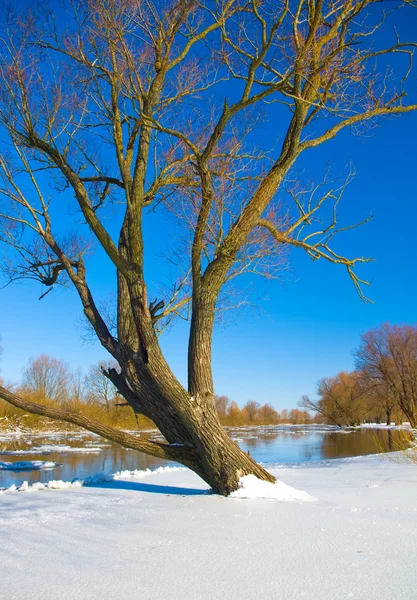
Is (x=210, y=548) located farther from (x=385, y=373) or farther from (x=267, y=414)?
(x=267, y=414)

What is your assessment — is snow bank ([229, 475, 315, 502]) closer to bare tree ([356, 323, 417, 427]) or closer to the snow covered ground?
the snow covered ground

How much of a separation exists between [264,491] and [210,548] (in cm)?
172

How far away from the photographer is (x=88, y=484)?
608cm

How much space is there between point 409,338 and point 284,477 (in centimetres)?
3097

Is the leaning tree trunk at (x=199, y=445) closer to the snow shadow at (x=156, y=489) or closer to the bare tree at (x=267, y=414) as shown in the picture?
the snow shadow at (x=156, y=489)

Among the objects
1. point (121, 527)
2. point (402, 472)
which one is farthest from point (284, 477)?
point (121, 527)

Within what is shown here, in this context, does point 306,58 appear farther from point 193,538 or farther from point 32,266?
point 193,538

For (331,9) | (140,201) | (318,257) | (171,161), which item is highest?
(331,9)

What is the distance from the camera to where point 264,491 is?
14.2 feet

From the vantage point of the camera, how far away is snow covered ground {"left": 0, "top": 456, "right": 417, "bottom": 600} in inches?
83.5

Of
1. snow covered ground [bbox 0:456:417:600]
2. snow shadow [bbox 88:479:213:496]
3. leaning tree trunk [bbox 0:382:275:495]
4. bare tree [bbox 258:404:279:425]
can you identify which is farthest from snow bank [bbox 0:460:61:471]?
bare tree [bbox 258:404:279:425]

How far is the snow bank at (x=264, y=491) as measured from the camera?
4.27 meters

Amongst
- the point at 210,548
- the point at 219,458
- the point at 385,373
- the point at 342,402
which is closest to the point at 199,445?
the point at 219,458

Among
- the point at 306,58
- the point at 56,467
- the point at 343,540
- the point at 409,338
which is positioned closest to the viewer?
the point at 343,540
